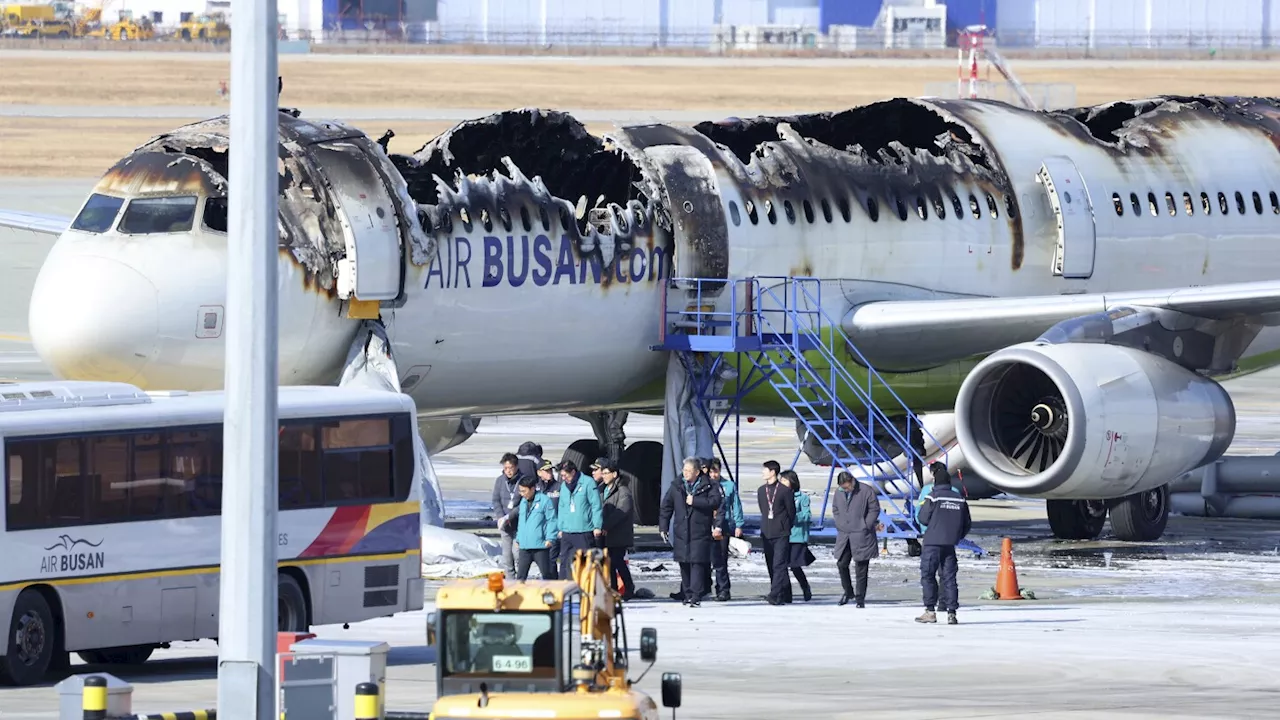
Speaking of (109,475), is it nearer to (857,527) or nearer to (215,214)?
(215,214)

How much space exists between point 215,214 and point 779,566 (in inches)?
263

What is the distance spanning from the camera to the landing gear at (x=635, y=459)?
108 ft

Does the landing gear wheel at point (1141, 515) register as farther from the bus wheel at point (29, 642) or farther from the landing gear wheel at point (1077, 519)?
the bus wheel at point (29, 642)

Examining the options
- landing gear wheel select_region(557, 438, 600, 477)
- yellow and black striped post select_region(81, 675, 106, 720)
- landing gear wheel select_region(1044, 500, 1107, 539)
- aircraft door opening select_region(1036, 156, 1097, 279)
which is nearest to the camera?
yellow and black striped post select_region(81, 675, 106, 720)

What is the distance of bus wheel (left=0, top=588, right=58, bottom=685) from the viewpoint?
62.8 feet

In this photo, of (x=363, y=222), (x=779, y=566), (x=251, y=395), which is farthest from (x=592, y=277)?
(x=251, y=395)

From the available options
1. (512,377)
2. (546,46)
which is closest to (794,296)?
(512,377)

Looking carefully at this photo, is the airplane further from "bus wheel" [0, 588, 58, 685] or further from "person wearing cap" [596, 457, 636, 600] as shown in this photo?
"bus wheel" [0, 588, 58, 685]

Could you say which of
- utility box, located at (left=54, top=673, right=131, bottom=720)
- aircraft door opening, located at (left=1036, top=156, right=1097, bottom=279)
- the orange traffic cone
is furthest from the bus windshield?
aircraft door opening, located at (left=1036, top=156, right=1097, bottom=279)

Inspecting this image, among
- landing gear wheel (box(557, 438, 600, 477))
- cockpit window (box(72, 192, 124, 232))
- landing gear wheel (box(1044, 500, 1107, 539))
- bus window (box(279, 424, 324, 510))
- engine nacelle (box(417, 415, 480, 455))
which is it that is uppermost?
cockpit window (box(72, 192, 124, 232))

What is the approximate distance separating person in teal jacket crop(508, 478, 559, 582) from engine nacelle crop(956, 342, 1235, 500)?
605 centimetres

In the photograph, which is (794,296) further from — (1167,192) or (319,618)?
(319,618)

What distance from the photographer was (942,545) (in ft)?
75.3

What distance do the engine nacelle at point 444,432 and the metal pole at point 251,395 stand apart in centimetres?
1712
